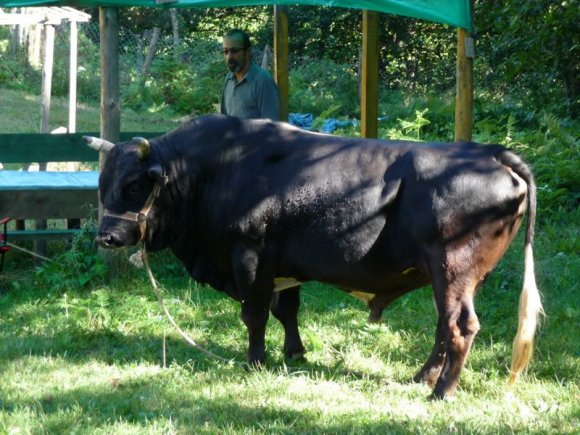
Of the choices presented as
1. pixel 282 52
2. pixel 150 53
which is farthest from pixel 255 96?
pixel 150 53

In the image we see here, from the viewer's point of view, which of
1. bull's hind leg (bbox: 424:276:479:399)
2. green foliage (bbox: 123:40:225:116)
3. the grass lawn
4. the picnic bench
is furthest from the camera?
green foliage (bbox: 123:40:225:116)

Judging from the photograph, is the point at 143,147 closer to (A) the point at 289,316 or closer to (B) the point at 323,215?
(B) the point at 323,215

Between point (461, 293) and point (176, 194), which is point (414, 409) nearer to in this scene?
point (461, 293)

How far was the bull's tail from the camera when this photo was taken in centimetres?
601

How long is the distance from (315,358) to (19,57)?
21596mm

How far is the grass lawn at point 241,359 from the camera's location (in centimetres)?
559

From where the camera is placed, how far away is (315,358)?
704 centimetres

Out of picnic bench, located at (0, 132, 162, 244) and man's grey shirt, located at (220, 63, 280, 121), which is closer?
man's grey shirt, located at (220, 63, 280, 121)

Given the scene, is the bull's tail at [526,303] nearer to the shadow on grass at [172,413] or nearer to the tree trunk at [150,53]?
the shadow on grass at [172,413]

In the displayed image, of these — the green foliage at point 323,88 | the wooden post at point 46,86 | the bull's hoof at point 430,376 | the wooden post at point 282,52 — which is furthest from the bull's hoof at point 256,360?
the green foliage at point 323,88

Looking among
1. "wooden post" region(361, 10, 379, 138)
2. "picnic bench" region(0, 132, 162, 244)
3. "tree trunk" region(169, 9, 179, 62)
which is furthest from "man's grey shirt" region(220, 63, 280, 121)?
"tree trunk" region(169, 9, 179, 62)

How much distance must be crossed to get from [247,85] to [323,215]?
2631 mm

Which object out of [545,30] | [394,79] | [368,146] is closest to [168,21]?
[394,79]

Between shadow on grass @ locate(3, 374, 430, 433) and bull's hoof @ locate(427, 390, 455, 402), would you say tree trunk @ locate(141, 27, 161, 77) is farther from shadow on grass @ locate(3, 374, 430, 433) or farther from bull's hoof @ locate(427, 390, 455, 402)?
bull's hoof @ locate(427, 390, 455, 402)
